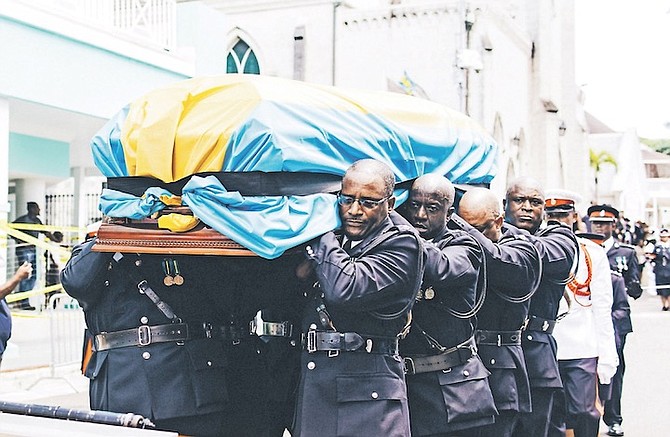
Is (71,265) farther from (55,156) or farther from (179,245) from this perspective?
(55,156)

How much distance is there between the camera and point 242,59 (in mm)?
28750

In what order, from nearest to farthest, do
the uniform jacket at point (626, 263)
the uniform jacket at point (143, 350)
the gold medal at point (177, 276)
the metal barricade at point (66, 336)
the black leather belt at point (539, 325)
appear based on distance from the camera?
the uniform jacket at point (143, 350) → the gold medal at point (177, 276) → the black leather belt at point (539, 325) → the uniform jacket at point (626, 263) → the metal barricade at point (66, 336)

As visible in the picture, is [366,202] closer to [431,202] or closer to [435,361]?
[431,202]

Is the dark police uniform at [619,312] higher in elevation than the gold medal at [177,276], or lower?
lower

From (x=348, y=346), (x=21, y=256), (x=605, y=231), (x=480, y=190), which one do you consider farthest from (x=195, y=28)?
(x=348, y=346)

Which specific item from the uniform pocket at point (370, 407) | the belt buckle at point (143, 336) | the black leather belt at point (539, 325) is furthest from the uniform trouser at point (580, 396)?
the belt buckle at point (143, 336)

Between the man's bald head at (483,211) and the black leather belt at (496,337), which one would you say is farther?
the black leather belt at (496,337)

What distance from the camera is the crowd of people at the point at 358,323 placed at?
4035mm

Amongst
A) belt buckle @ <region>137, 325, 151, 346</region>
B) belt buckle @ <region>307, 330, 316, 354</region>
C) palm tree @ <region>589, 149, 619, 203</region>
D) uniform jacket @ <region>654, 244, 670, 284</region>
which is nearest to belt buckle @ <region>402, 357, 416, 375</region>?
belt buckle @ <region>307, 330, 316, 354</region>

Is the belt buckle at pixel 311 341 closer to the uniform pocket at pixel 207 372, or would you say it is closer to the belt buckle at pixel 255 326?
the uniform pocket at pixel 207 372

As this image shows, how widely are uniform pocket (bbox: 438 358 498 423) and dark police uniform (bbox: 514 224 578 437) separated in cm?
87

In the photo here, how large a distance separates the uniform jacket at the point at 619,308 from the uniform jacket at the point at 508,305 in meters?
2.85

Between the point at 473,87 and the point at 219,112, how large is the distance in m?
22.6

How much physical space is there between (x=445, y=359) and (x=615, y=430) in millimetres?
3856
